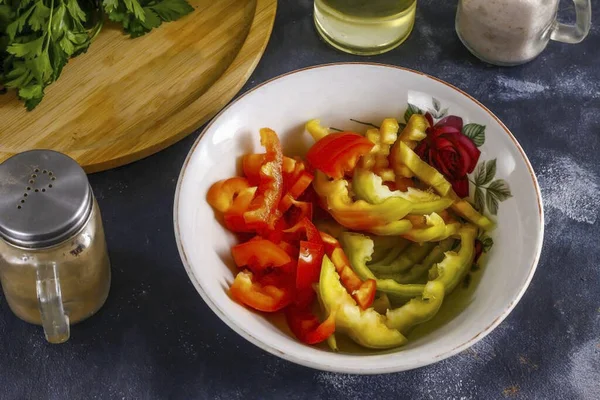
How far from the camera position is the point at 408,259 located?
118 cm

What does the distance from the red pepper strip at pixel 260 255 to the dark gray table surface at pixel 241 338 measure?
14cm

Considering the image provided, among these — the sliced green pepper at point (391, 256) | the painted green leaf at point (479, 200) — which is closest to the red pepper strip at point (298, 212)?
the sliced green pepper at point (391, 256)

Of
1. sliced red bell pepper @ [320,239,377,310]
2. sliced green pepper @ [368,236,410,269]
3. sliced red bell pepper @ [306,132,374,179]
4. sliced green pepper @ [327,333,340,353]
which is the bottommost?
sliced green pepper @ [327,333,340,353]

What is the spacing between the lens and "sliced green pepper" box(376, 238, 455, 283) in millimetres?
1160

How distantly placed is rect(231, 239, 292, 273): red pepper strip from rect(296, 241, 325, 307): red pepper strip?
32 mm

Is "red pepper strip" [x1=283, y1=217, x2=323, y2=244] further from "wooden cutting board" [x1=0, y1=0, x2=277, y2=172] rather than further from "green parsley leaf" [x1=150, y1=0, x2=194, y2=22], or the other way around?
"green parsley leaf" [x1=150, y1=0, x2=194, y2=22]

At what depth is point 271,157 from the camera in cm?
119

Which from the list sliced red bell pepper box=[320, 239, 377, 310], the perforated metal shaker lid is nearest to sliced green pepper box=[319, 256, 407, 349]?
sliced red bell pepper box=[320, 239, 377, 310]

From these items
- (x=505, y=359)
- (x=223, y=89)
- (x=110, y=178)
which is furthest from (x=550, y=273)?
(x=110, y=178)

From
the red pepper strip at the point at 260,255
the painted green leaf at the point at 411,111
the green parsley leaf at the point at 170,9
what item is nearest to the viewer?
the red pepper strip at the point at 260,255

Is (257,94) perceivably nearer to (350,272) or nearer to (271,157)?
(271,157)

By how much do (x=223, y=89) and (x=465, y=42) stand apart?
0.50 m

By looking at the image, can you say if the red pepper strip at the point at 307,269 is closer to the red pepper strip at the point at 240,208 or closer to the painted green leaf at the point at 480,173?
the red pepper strip at the point at 240,208

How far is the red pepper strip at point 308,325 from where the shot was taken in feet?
3.45
